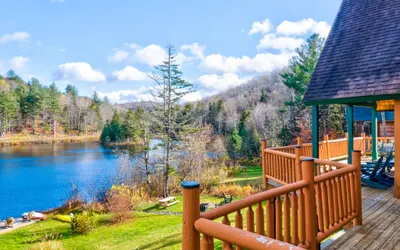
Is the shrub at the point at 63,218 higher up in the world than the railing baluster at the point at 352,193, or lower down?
lower down

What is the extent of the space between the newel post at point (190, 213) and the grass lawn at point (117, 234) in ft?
22.7

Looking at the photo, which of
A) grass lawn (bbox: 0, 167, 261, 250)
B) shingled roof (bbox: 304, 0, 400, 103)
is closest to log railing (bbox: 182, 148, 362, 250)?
shingled roof (bbox: 304, 0, 400, 103)

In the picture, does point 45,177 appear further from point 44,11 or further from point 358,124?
point 358,124

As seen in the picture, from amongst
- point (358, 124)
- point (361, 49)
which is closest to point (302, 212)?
point (361, 49)

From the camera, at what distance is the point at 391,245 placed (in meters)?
2.93

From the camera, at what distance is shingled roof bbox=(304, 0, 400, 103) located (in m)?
5.53

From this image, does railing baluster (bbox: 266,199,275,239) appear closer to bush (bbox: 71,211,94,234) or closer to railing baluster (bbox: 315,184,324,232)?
railing baluster (bbox: 315,184,324,232)

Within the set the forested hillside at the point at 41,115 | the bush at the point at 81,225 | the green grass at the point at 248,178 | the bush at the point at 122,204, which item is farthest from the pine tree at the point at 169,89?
the forested hillside at the point at 41,115

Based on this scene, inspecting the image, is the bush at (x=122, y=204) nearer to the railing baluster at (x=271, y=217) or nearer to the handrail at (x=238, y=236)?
the railing baluster at (x=271, y=217)

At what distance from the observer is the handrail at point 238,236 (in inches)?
46.1

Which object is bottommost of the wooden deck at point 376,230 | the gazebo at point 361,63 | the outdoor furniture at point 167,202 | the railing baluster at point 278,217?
the outdoor furniture at point 167,202

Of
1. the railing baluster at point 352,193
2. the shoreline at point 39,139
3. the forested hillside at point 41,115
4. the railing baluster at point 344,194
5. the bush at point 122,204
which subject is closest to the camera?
the railing baluster at point 344,194

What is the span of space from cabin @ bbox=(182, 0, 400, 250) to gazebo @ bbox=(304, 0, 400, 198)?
0.06 feet

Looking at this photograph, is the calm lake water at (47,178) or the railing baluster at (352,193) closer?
the railing baluster at (352,193)
